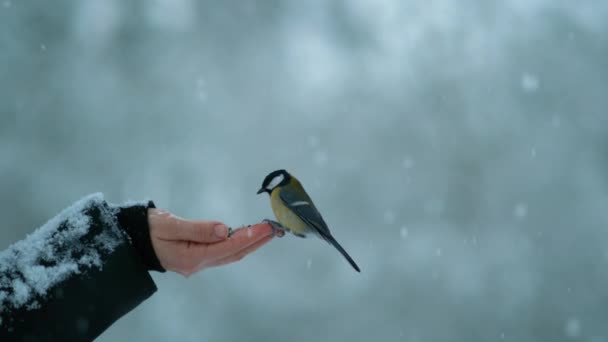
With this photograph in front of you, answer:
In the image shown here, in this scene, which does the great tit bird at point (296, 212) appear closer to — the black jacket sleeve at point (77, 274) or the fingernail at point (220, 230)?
Answer: the fingernail at point (220, 230)

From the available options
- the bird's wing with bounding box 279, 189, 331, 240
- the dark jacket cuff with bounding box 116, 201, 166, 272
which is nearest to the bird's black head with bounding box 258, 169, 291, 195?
the bird's wing with bounding box 279, 189, 331, 240

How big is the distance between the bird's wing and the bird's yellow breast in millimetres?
41

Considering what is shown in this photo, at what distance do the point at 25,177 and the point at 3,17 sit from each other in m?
13.3

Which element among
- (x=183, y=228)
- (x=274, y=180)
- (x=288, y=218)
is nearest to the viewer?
(x=183, y=228)

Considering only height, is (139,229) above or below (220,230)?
above

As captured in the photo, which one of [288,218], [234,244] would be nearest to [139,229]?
[234,244]

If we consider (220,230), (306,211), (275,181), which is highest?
→ (275,181)

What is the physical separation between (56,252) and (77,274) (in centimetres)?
15

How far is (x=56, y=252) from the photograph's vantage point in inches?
101

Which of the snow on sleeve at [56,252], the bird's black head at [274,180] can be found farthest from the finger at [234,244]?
the bird's black head at [274,180]

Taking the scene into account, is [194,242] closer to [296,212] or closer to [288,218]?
[288,218]

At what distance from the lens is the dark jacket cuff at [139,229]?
2.99 m

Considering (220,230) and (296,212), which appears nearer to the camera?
(220,230)

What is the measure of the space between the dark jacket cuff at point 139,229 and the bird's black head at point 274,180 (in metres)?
3.13
